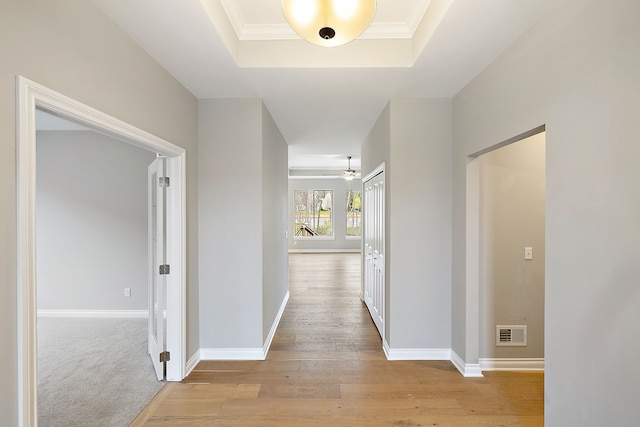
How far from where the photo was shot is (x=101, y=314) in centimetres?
414

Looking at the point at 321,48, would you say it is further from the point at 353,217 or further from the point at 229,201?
the point at 353,217

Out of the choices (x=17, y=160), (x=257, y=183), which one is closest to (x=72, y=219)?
(x=257, y=183)

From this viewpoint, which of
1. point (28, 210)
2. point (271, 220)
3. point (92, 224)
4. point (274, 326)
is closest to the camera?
point (28, 210)

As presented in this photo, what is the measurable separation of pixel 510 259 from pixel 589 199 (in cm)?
153

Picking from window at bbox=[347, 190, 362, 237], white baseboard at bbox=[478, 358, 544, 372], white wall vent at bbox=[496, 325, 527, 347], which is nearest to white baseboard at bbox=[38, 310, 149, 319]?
white baseboard at bbox=[478, 358, 544, 372]

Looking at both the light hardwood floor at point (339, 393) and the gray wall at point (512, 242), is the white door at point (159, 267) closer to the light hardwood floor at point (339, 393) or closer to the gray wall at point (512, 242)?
the light hardwood floor at point (339, 393)

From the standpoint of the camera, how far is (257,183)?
9.58 ft

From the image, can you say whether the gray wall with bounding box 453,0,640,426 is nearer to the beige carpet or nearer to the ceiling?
the ceiling

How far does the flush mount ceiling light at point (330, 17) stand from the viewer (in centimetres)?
100

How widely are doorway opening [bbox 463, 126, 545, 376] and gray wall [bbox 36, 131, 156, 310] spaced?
4188mm

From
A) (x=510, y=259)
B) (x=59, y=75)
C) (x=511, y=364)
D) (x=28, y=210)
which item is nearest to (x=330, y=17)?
(x=59, y=75)

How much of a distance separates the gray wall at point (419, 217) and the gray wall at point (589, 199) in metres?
1.05

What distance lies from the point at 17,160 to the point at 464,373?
3.34m

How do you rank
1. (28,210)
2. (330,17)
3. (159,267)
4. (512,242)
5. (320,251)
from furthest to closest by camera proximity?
(320,251)
(512,242)
(159,267)
(28,210)
(330,17)
